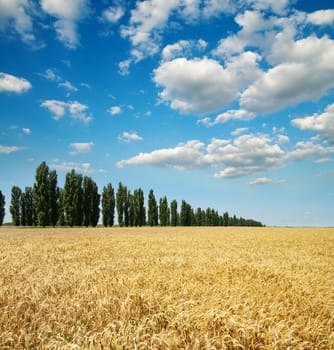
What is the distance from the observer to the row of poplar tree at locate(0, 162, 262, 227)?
2520 inches

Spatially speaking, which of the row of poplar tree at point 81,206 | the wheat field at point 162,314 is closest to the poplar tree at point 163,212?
the row of poplar tree at point 81,206

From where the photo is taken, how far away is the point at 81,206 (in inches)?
2862

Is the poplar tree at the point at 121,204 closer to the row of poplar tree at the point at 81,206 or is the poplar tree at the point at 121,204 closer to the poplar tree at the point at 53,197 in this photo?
the row of poplar tree at the point at 81,206

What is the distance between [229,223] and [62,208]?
10562 cm

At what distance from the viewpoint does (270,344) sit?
3.30m

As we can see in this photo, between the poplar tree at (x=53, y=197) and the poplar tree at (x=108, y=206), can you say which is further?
the poplar tree at (x=108, y=206)

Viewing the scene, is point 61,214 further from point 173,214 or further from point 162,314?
point 162,314

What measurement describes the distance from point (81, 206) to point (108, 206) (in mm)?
12552

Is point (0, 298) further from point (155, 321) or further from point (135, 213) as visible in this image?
point (135, 213)

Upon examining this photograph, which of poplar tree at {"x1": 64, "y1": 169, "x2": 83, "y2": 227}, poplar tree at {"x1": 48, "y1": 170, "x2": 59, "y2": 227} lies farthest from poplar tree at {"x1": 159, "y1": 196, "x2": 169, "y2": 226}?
poplar tree at {"x1": 48, "y1": 170, "x2": 59, "y2": 227}

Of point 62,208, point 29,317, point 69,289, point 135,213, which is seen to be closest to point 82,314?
point 29,317

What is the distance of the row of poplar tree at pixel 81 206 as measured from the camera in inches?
2520

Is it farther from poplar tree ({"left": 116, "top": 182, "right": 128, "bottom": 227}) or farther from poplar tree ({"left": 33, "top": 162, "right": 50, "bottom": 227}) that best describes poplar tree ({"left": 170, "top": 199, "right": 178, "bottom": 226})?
poplar tree ({"left": 33, "top": 162, "right": 50, "bottom": 227})

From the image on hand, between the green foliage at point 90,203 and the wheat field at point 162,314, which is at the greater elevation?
the green foliage at point 90,203
